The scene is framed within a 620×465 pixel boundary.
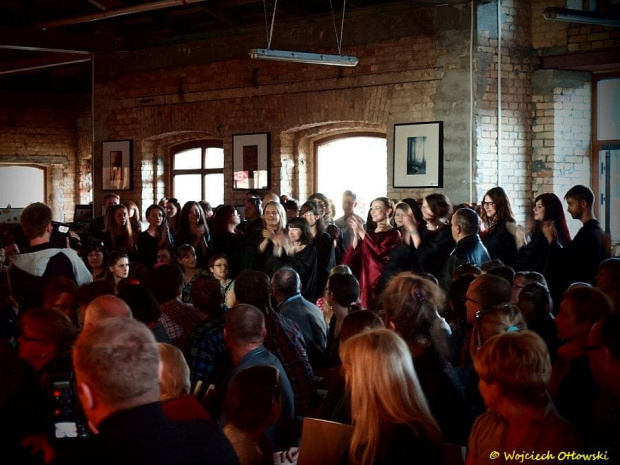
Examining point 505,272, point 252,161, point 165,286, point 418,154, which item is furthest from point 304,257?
point 252,161

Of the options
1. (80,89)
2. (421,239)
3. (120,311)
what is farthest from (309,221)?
(80,89)

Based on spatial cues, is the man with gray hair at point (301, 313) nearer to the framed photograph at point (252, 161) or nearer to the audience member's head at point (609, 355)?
the audience member's head at point (609, 355)

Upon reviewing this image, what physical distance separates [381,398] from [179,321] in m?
2.63

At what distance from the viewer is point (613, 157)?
10.8 metres

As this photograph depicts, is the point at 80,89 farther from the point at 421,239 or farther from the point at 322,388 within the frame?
the point at 322,388

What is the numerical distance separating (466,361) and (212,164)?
10293mm

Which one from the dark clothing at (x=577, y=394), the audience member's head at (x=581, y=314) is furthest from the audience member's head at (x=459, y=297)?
the dark clothing at (x=577, y=394)

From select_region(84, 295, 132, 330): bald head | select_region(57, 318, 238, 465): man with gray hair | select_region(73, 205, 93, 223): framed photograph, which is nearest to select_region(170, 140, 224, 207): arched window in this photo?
select_region(73, 205, 93, 223): framed photograph

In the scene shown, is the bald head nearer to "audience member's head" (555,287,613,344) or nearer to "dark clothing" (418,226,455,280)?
"audience member's head" (555,287,613,344)

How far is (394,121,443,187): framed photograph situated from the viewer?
423 inches

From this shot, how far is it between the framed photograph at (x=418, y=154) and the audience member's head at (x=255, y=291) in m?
6.05

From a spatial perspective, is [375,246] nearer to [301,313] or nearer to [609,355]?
[301,313]

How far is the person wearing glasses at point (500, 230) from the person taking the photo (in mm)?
7203

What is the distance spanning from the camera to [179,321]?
5.30 meters
